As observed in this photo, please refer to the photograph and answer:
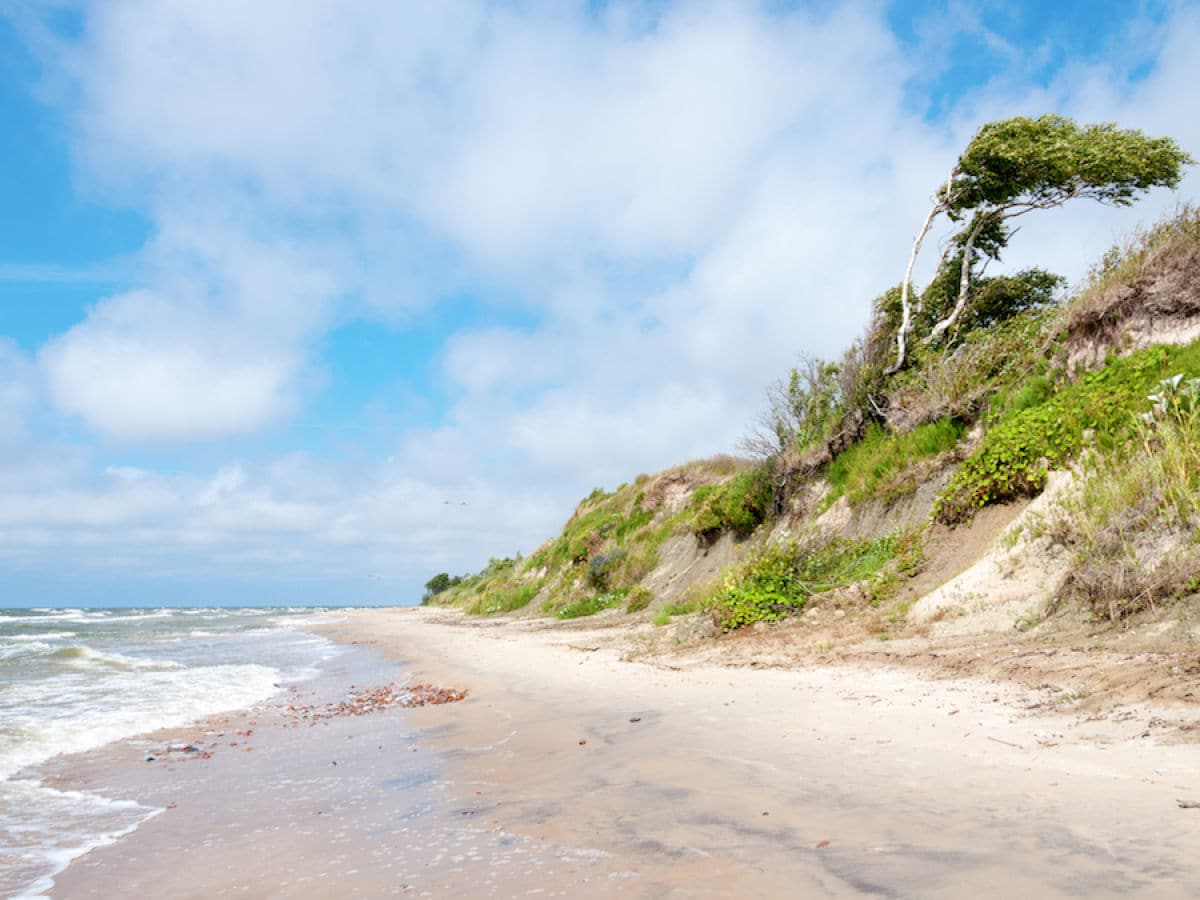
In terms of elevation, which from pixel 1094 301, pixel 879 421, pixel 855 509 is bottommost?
pixel 855 509

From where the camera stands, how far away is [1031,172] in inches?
727

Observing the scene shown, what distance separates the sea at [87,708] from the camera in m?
4.44

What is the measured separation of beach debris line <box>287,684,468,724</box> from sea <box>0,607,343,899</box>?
1353mm

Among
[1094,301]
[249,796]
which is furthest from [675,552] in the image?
[249,796]

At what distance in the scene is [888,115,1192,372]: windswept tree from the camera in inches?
709

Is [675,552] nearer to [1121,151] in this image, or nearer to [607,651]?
[607,651]

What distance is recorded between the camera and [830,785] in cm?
410

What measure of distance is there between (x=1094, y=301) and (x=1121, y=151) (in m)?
9.13

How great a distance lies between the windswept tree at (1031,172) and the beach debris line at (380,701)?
1322 cm

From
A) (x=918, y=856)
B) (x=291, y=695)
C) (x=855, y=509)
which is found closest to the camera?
(x=918, y=856)

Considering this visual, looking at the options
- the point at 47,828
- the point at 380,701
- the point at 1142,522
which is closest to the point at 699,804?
the point at 47,828

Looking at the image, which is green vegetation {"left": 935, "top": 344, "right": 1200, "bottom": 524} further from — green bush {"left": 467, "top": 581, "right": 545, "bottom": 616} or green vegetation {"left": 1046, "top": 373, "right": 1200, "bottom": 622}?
green bush {"left": 467, "top": 581, "right": 545, "bottom": 616}

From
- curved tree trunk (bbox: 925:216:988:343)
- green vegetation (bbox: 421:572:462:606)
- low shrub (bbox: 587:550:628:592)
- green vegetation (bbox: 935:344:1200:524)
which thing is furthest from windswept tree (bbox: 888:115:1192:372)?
green vegetation (bbox: 421:572:462:606)

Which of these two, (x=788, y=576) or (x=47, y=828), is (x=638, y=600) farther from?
(x=47, y=828)
